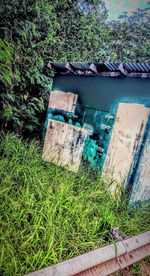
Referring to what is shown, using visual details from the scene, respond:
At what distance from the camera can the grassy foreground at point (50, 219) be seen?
247 cm

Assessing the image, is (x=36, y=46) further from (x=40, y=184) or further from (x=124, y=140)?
(x=40, y=184)

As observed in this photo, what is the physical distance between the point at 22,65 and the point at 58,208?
463cm

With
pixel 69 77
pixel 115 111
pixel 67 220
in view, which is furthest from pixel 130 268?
pixel 69 77

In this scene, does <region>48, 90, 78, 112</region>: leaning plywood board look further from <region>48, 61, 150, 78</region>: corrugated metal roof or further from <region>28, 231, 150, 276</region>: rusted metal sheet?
<region>28, 231, 150, 276</region>: rusted metal sheet

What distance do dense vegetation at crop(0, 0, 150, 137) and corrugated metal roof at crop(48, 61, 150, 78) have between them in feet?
3.30

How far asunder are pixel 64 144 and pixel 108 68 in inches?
92.1

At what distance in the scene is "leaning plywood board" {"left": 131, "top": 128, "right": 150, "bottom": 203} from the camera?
449 cm

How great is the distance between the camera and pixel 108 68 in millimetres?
4918

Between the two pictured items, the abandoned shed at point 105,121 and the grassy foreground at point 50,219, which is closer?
the grassy foreground at point 50,219

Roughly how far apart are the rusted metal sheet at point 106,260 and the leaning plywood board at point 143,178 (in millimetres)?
1417

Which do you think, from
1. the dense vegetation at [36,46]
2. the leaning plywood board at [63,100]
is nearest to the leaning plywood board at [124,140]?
the leaning plywood board at [63,100]

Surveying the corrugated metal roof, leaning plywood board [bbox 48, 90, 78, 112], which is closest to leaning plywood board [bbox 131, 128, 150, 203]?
the corrugated metal roof

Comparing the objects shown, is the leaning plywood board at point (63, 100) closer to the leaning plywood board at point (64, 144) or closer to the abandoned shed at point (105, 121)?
the abandoned shed at point (105, 121)

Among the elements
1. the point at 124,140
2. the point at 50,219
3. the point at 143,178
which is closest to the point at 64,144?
the point at 124,140
